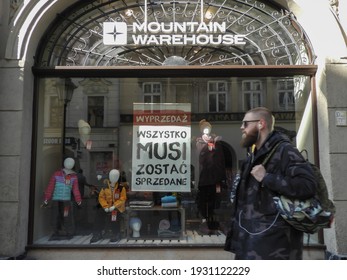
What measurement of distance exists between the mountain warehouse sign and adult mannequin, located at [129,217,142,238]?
287 cm

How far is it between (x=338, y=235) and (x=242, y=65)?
2.86 metres

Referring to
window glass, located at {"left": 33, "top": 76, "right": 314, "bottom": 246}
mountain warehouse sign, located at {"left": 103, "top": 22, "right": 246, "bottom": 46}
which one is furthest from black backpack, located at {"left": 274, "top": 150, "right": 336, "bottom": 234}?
mountain warehouse sign, located at {"left": 103, "top": 22, "right": 246, "bottom": 46}

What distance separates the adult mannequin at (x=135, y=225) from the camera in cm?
623

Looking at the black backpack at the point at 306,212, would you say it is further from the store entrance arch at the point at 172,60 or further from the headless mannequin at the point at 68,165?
the headless mannequin at the point at 68,165

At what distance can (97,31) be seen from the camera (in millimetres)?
6309

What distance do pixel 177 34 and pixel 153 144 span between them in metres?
1.89

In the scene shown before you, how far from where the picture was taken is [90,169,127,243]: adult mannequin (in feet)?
20.8

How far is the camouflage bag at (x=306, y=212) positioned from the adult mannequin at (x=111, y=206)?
4.08 meters

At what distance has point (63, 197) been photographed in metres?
6.39

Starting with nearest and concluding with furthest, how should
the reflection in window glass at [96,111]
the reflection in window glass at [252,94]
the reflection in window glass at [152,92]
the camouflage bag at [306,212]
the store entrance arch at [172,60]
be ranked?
the camouflage bag at [306,212] < the store entrance arch at [172,60] < the reflection in window glass at [252,94] < the reflection in window glass at [152,92] < the reflection in window glass at [96,111]

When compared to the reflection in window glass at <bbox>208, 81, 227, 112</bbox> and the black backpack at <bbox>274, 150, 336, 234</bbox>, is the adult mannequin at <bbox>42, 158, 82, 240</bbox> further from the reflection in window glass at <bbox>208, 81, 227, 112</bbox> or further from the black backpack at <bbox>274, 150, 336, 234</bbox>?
the black backpack at <bbox>274, 150, 336, 234</bbox>

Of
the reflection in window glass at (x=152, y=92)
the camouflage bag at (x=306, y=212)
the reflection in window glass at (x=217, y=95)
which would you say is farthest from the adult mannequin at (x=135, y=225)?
the camouflage bag at (x=306, y=212)

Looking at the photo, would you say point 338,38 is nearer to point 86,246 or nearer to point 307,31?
point 307,31

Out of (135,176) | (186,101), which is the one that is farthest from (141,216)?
(186,101)
